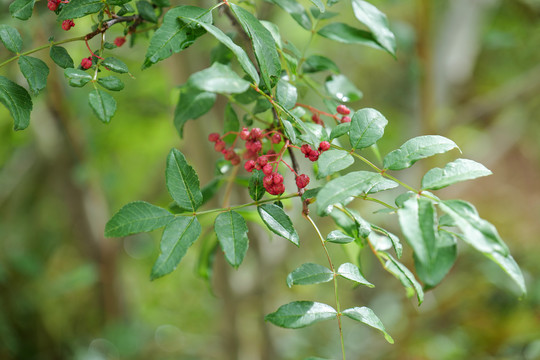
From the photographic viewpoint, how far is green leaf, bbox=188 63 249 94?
14.1 inches

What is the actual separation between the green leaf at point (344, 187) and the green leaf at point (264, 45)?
10 centimetres

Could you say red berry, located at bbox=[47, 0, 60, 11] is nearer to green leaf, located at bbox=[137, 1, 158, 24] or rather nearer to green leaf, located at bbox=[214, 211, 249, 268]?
green leaf, located at bbox=[137, 1, 158, 24]

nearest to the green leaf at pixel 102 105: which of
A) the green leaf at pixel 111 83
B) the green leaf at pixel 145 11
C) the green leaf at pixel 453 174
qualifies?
the green leaf at pixel 111 83

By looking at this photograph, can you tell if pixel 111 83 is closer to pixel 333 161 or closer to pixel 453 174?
pixel 333 161

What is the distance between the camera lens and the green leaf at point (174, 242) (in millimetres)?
413

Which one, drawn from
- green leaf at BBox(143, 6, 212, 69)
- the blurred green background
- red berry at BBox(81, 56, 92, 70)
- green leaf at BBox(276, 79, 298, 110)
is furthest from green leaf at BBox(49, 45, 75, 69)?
the blurred green background

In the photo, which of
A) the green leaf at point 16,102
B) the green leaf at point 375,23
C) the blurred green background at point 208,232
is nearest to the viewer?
the green leaf at point 16,102

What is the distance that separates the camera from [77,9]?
0.44m

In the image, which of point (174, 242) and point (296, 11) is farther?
point (296, 11)

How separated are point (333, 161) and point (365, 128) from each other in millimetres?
64

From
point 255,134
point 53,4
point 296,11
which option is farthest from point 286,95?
point 53,4

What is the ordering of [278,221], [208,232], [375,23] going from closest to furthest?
[278,221] < [375,23] < [208,232]

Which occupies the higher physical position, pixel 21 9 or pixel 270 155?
pixel 21 9

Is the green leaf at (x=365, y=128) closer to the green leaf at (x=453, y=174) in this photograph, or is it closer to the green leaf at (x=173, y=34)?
the green leaf at (x=453, y=174)
